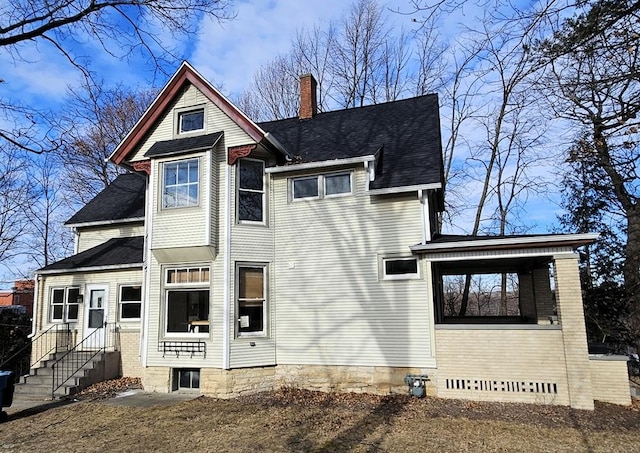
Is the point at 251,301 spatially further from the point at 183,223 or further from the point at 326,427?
the point at 326,427

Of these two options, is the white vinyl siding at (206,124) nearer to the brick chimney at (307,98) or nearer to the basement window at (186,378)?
the brick chimney at (307,98)

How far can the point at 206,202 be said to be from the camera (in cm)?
1132

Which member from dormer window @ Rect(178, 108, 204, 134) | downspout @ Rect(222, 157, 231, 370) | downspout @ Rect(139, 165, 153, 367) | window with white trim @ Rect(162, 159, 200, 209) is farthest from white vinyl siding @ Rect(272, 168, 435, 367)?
downspout @ Rect(139, 165, 153, 367)

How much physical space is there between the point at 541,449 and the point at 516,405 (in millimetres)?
2737

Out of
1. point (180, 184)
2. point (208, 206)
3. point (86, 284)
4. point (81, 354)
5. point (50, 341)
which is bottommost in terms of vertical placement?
point (81, 354)

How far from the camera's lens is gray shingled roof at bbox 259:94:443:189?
1142cm

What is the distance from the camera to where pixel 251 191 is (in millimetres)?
12109

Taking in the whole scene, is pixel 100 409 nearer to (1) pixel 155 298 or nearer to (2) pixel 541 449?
(1) pixel 155 298

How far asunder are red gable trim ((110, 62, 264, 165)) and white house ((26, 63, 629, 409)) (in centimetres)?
4

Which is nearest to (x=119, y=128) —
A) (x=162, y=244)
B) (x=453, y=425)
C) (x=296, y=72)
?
(x=296, y=72)

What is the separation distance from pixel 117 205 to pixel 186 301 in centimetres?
682

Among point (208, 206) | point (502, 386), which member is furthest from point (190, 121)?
point (502, 386)

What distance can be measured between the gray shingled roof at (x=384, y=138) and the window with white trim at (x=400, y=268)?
1883mm

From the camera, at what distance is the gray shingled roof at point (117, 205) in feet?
51.5
